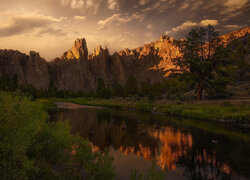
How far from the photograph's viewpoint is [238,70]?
169 feet

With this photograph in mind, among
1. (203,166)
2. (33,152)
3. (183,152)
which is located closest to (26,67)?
(33,152)

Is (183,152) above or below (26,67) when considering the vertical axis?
below

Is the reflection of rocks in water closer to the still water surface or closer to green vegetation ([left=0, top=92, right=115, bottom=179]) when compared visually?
the still water surface

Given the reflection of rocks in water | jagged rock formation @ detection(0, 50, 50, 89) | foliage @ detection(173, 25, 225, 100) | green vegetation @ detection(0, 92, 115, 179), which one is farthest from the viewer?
jagged rock formation @ detection(0, 50, 50, 89)

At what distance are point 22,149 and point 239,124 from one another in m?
25.7

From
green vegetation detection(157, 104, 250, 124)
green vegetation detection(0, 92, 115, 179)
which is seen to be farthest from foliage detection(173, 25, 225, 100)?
green vegetation detection(0, 92, 115, 179)

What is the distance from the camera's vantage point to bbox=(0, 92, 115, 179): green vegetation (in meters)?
4.44

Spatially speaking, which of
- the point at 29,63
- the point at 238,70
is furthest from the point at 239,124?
the point at 29,63

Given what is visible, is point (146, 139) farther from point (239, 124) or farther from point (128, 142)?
point (239, 124)

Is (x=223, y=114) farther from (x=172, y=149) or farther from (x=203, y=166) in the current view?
(x=203, y=166)

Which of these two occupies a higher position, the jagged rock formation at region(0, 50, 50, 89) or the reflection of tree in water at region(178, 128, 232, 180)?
the jagged rock formation at region(0, 50, 50, 89)

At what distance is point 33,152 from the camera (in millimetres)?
7199

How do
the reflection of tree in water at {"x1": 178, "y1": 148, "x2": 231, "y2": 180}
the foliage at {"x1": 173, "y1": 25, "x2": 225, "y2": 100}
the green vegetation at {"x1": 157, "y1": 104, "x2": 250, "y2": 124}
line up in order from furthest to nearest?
the foliage at {"x1": 173, "y1": 25, "x2": 225, "y2": 100} → the green vegetation at {"x1": 157, "y1": 104, "x2": 250, "y2": 124} → the reflection of tree in water at {"x1": 178, "y1": 148, "x2": 231, "y2": 180}

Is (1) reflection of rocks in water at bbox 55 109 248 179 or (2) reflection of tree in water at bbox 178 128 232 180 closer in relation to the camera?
(2) reflection of tree in water at bbox 178 128 232 180
